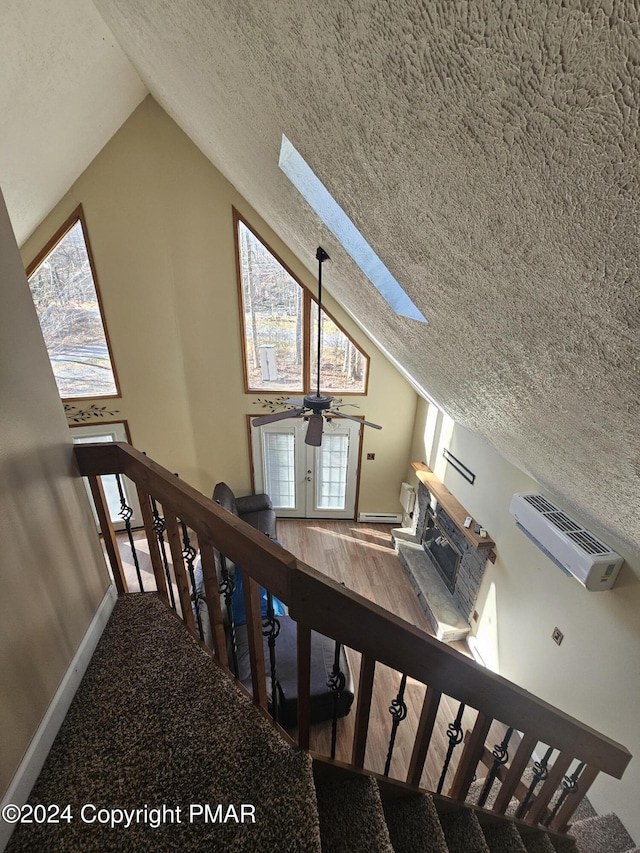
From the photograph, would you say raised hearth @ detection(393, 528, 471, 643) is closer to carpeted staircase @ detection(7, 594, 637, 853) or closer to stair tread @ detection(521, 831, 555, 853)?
stair tread @ detection(521, 831, 555, 853)

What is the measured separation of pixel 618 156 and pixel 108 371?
5.60 metres

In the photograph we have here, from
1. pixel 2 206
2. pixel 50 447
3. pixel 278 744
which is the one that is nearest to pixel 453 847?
pixel 278 744

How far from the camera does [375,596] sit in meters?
4.99

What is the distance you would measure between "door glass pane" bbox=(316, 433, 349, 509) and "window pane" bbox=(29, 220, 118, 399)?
3.13m

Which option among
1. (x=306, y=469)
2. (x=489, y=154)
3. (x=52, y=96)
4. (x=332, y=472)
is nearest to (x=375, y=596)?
(x=332, y=472)

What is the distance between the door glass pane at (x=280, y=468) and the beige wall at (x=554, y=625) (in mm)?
2573

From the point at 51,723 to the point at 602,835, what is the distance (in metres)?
3.23

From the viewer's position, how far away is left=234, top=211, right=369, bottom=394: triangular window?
500 centimetres

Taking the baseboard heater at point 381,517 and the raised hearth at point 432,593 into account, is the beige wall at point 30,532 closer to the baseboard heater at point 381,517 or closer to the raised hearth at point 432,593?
the raised hearth at point 432,593

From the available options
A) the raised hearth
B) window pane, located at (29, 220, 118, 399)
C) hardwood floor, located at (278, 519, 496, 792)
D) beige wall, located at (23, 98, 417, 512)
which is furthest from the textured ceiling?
the raised hearth

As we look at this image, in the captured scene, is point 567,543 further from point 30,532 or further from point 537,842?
point 30,532

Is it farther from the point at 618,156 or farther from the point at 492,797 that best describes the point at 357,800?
the point at 492,797

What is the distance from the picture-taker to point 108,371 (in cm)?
505

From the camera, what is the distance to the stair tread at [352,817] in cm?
114
